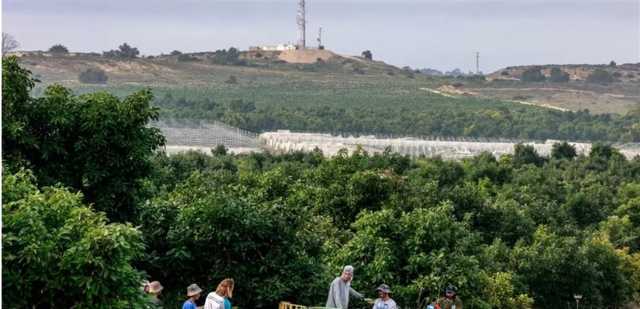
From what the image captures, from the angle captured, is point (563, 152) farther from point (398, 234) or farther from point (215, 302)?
point (215, 302)

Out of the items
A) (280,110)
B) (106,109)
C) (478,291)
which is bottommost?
(280,110)

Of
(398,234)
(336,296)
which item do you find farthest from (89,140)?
(398,234)

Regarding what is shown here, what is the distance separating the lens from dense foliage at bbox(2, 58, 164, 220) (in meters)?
21.4

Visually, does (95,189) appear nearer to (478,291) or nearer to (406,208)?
(478,291)

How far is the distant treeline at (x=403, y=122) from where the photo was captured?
176 meters

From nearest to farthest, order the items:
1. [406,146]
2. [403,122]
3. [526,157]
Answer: [526,157]
[406,146]
[403,122]

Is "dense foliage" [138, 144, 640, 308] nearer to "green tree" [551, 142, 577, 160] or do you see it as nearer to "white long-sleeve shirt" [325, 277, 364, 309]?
"white long-sleeve shirt" [325, 277, 364, 309]

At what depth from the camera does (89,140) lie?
21.5 m

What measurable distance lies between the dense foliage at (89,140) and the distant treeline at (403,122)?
145m

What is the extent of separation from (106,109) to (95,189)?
51.2 inches

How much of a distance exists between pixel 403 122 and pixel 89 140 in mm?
158451

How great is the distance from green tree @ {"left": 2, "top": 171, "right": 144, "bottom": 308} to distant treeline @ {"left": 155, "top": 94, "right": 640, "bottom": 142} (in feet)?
497

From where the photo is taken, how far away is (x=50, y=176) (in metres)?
21.6

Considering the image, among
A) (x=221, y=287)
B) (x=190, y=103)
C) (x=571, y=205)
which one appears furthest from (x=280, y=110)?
(x=221, y=287)
